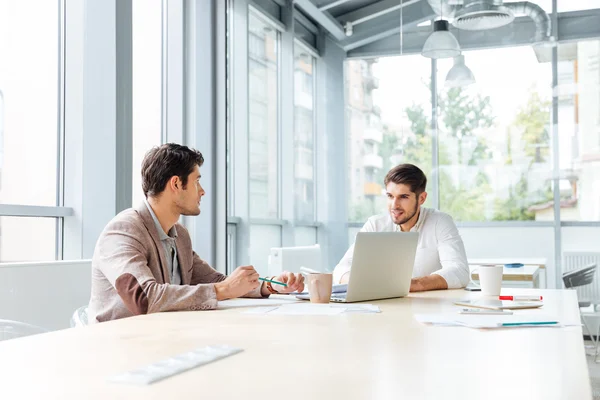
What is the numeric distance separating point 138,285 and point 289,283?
58 centimetres

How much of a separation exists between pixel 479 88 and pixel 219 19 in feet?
7.01

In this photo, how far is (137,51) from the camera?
4.87 m

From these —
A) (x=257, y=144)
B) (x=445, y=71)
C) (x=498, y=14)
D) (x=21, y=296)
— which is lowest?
(x=21, y=296)

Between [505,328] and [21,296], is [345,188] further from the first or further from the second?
[505,328]

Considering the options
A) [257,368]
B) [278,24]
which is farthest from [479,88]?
[257,368]

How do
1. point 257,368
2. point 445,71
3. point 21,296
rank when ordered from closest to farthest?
point 257,368 → point 21,296 → point 445,71

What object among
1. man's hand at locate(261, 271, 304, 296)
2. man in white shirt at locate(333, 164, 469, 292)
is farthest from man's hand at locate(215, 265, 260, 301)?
man in white shirt at locate(333, 164, 469, 292)

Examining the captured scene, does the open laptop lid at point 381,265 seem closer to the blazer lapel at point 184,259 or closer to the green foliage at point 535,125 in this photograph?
the blazer lapel at point 184,259

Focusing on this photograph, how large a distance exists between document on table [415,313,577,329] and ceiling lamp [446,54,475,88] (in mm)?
3533

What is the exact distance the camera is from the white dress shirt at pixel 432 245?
305 centimetres

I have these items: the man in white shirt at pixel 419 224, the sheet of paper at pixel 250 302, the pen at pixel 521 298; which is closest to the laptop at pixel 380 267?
the sheet of paper at pixel 250 302

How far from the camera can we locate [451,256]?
10.1ft

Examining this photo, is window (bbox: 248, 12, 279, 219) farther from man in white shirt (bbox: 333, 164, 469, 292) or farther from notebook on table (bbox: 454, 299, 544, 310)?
notebook on table (bbox: 454, 299, 544, 310)

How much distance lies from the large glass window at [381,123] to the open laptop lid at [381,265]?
112 inches
